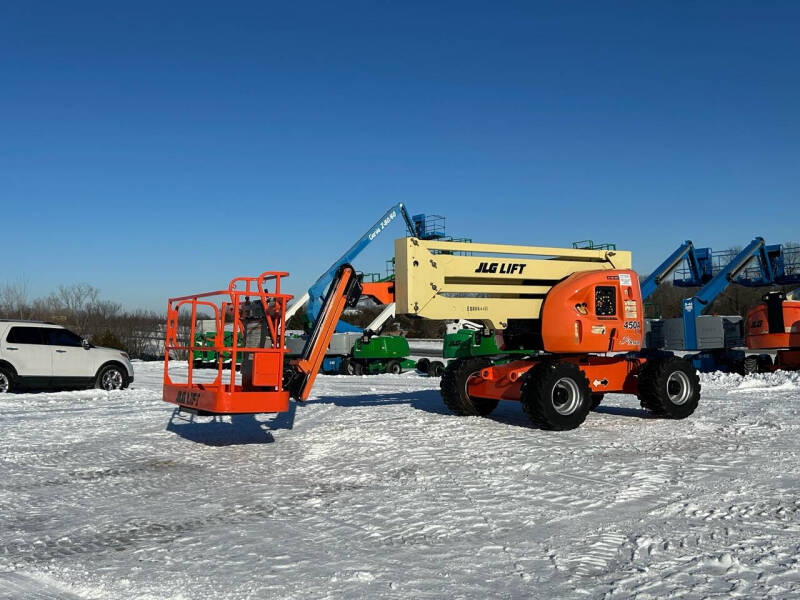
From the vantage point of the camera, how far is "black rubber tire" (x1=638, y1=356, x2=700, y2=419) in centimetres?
1280

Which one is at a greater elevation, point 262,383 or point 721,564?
point 262,383

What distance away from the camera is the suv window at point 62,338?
18531mm

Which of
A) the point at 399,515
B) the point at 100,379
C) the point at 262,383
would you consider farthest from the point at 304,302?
the point at 399,515

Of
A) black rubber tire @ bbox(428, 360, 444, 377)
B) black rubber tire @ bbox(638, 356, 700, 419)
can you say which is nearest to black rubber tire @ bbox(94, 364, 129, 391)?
black rubber tire @ bbox(428, 360, 444, 377)

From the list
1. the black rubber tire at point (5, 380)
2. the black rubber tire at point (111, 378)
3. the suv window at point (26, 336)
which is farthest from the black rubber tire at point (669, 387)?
the black rubber tire at point (5, 380)

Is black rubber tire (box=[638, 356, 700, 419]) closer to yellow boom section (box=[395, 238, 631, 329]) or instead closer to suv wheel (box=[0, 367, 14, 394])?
yellow boom section (box=[395, 238, 631, 329])

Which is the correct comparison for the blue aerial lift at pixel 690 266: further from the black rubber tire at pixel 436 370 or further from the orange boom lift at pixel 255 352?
the orange boom lift at pixel 255 352

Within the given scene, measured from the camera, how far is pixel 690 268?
30.0 metres

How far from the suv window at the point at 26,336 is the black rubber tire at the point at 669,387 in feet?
46.5

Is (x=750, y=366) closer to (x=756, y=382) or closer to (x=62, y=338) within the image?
(x=756, y=382)

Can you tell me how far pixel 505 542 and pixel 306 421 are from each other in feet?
24.8

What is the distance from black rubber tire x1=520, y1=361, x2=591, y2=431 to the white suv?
1228 cm

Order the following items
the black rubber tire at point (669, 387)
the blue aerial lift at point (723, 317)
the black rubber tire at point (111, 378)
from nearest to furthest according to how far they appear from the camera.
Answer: the black rubber tire at point (669, 387) → the black rubber tire at point (111, 378) → the blue aerial lift at point (723, 317)

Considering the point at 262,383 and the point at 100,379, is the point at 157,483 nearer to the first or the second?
the point at 262,383
